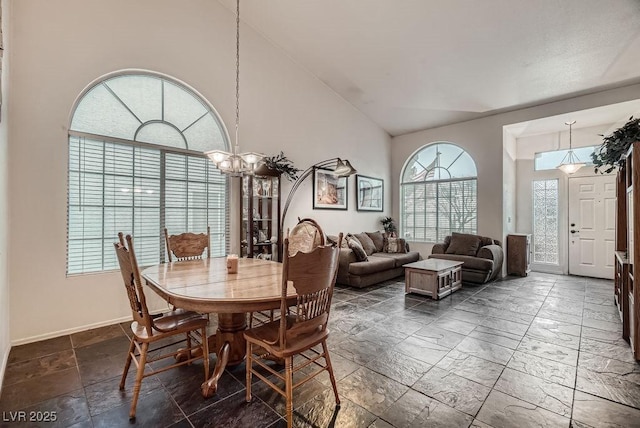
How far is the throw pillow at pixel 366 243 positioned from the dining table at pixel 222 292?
11.2 ft

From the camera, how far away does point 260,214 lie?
15.3ft

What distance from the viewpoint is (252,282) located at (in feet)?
6.78

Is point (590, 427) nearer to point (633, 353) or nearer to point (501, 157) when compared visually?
point (633, 353)

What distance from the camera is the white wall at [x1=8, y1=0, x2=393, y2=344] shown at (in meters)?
2.83

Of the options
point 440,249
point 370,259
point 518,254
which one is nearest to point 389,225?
point 440,249

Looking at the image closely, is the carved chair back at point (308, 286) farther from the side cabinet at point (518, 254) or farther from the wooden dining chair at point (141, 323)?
the side cabinet at point (518, 254)

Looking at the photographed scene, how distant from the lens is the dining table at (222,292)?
1657 millimetres

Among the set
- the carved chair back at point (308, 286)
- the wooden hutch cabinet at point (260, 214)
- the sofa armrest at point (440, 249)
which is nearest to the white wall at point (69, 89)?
the wooden hutch cabinet at point (260, 214)

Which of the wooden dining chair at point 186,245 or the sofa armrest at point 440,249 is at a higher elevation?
the wooden dining chair at point 186,245

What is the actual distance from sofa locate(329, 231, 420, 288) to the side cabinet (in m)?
1.80

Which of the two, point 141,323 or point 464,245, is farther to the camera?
point 464,245

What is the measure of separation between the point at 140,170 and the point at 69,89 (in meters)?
1.04

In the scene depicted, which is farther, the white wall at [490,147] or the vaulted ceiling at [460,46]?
the white wall at [490,147]

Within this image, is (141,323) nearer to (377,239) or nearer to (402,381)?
(402,381)
